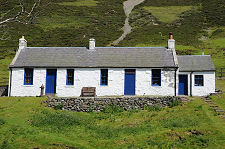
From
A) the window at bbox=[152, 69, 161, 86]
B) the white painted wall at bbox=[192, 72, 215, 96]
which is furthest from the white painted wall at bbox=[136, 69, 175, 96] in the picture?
the white painted wall at bbox=[192, 72, 215, 96]

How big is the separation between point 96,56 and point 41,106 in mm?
8812

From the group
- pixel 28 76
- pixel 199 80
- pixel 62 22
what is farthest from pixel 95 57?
pixel 62 22

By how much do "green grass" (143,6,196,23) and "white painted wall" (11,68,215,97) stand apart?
2773 inches

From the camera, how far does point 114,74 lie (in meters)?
25.3

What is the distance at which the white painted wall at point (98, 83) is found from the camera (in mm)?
24875

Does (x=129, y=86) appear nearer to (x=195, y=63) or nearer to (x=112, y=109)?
(x=112, y=109)

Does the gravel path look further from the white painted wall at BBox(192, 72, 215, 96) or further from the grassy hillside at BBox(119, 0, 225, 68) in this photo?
the white painted wall at BBox(192, 72, 215, 96)

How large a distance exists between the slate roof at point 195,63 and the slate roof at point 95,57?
1.98 m

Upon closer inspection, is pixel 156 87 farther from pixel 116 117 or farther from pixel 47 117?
pixel 47 117

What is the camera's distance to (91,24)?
308ft

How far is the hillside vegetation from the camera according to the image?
6216 centimetres

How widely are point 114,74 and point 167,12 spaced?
3395 inches

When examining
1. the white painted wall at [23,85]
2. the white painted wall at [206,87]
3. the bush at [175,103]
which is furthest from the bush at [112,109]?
the white painted wall at [206,87]

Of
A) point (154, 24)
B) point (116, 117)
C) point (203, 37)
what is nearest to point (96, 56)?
point (116, 117)
